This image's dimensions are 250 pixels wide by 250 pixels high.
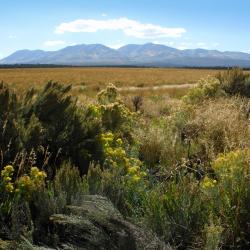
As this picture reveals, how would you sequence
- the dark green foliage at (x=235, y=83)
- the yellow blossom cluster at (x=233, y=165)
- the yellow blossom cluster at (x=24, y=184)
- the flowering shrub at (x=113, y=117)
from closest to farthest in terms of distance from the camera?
the yellow blossom cluster at (x=24, y=184) < the yellow blossom cluster at (x=233, y=165) < the flowering shrub at (x=113, y=117) < the dark green foliage at (x=235, y=83)

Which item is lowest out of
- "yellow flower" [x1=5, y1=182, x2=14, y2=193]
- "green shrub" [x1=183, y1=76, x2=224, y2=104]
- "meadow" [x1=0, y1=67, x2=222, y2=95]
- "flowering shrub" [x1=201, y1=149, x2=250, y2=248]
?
"meadow" [x1=0, y1=67, x2=222, y2=95]

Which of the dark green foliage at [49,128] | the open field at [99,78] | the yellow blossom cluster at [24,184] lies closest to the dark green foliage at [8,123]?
the dark green foliage at [49,128]

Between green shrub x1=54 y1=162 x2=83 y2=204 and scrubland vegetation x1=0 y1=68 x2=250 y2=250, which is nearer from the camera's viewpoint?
scrubland vegetation x1=0 y1=68 x2=250 y2=250

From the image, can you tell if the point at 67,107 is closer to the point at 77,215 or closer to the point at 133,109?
the point at 77,215

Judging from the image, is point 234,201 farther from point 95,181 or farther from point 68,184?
point 68,184

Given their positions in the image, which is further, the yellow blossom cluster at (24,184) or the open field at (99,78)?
the open field at (99,78)

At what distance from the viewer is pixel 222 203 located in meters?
4.45

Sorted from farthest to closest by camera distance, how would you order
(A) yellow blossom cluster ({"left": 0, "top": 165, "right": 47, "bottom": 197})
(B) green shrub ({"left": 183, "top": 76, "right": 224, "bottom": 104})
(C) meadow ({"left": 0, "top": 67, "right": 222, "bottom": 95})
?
(C) meadow ({"left": 0, "top": 67, "right": 222, "bottom": 95}) → (B) green shrub ({"left": 183, "top": 76, "right": 224, "bottom": 104}) → (A) yellow blossom cluster ({"left": 0, "top": 165, "right": 47, "bottom": 197})

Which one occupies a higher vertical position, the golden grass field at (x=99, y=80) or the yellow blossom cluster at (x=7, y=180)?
the yellow blossom cluster at (x=7, y=180)

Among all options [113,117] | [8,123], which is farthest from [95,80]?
Result: [8,123]

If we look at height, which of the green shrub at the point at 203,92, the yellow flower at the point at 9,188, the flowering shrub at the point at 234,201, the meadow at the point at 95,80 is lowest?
the meadow at the point at 95,80

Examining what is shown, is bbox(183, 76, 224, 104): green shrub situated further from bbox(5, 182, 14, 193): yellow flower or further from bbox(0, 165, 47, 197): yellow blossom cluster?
bbox(5, 182, 14, 193): yellow flower

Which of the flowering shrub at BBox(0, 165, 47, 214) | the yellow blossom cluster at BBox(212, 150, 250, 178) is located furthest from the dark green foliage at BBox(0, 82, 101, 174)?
the yellow blossom cluster at BBox(212, 150, 250, 178)

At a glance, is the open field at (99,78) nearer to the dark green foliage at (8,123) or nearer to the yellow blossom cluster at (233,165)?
the dark green foliage at (8,123)
